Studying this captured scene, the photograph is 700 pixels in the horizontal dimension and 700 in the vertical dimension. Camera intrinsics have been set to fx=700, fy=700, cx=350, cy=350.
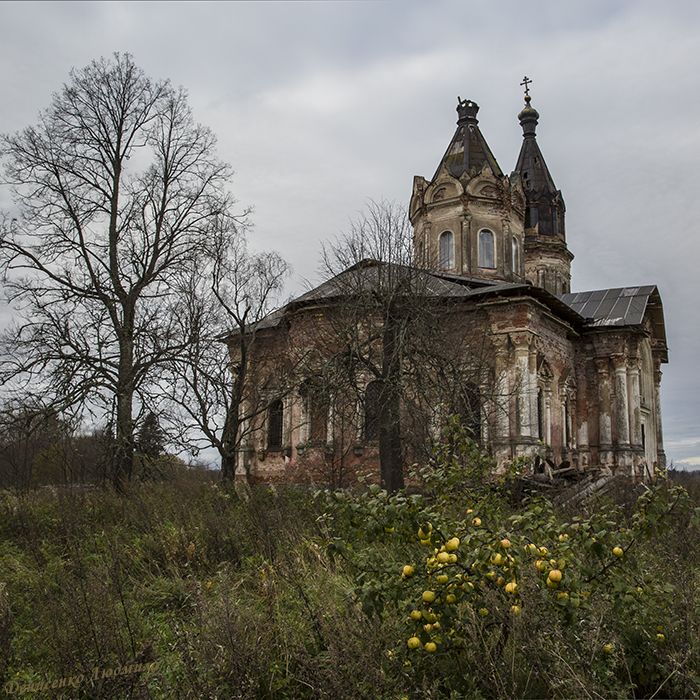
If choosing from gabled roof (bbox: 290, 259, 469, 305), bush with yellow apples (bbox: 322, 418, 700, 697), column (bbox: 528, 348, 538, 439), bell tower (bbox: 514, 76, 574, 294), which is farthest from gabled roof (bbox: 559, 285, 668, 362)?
bush with yellow apples (bbox: 322, 418, 700, 697)

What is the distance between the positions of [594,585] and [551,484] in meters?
13.1

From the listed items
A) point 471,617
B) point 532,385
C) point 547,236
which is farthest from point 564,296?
point 471,617

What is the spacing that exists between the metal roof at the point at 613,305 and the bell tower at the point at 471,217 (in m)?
3.35

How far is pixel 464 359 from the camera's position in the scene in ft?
55.3

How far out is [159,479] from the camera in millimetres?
17172

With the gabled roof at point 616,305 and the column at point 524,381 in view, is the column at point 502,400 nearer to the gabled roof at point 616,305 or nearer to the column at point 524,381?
the column at point 524,381

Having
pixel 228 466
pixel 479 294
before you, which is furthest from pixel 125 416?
pixel 479 294

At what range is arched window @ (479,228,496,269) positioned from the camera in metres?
25.6

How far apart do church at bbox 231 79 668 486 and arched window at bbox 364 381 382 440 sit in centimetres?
5

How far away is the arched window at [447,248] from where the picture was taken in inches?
993

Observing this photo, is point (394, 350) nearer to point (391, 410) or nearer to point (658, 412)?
point (391, 410)

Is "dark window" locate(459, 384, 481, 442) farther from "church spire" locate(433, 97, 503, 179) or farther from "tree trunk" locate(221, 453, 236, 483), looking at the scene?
"church spire" locate(433, 97, 503, 179)

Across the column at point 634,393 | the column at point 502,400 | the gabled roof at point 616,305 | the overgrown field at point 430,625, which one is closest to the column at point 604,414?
the column at point 634,393

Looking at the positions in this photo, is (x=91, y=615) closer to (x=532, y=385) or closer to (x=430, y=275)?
(x=430, y=275)
